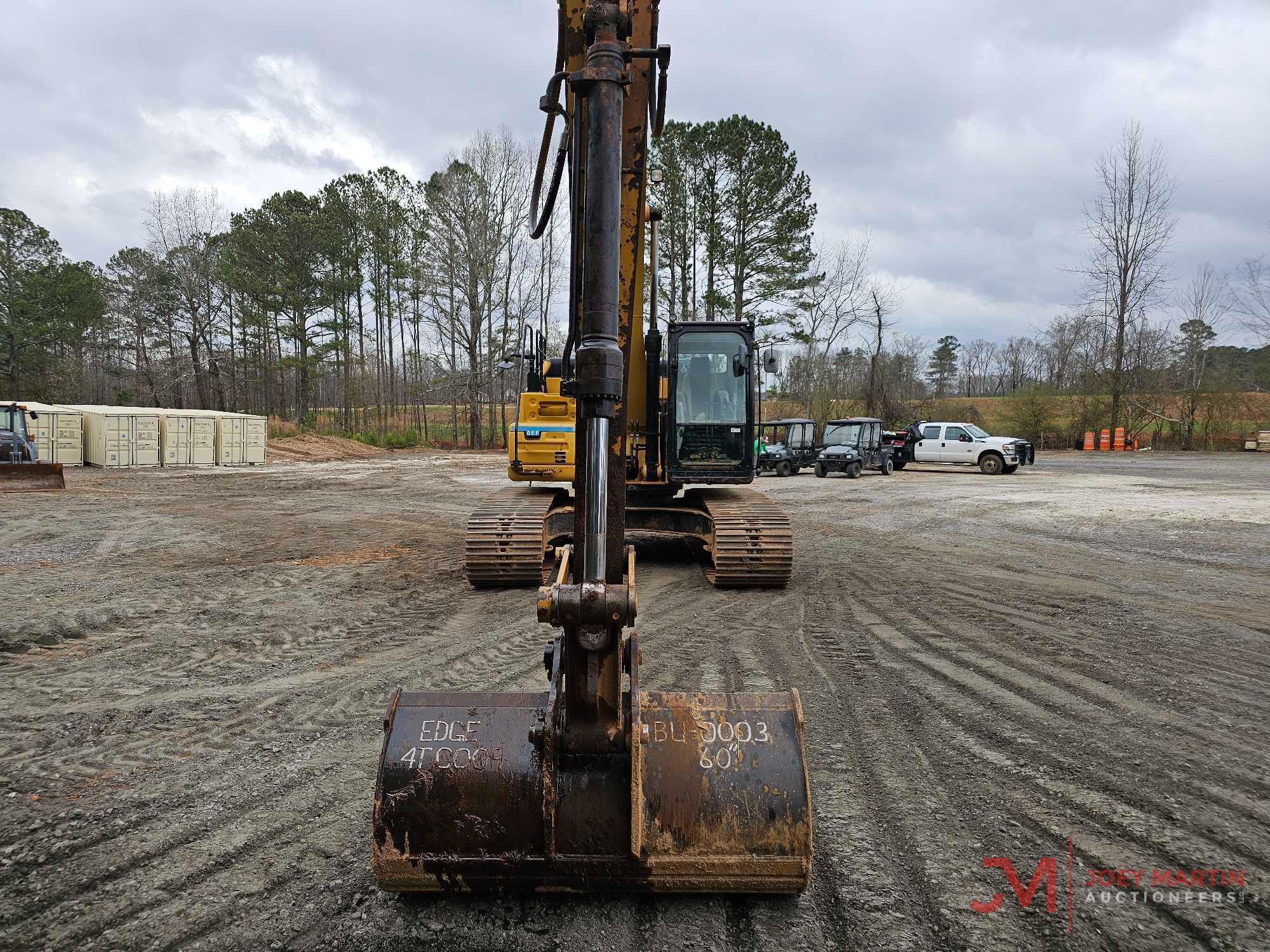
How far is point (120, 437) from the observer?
24391 mm

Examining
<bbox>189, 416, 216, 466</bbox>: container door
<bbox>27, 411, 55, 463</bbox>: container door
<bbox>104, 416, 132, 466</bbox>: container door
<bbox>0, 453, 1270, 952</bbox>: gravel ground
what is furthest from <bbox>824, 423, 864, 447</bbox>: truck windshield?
<bbox>27, 411, 55, 463</bbox>: container door

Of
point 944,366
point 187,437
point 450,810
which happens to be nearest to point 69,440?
point 187,437

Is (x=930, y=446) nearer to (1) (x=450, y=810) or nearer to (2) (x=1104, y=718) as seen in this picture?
(2) (x=1104, y=718)

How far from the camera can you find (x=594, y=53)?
7.41 ft

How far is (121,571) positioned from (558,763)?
809 cm

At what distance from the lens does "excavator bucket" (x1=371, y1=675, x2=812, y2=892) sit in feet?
7.33

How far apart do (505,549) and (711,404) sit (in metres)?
2.77

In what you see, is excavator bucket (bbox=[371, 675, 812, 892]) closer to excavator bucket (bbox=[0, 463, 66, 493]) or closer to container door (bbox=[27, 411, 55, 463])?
excavator bucket (bbox=[0, 463, 66, 493])

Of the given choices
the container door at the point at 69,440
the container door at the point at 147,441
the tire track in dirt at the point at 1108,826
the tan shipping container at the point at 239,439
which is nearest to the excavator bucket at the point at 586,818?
the tire track in dirt at the point at 1108,826

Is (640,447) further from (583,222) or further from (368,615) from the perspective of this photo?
(583,222)

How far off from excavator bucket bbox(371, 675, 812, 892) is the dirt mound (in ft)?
98.4

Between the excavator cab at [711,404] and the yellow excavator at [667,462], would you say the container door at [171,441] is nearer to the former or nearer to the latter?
the yellow excavator at [667,462]

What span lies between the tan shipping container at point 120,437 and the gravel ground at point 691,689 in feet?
56.1

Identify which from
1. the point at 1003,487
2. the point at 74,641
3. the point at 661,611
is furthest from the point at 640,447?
the point at 1003,487
